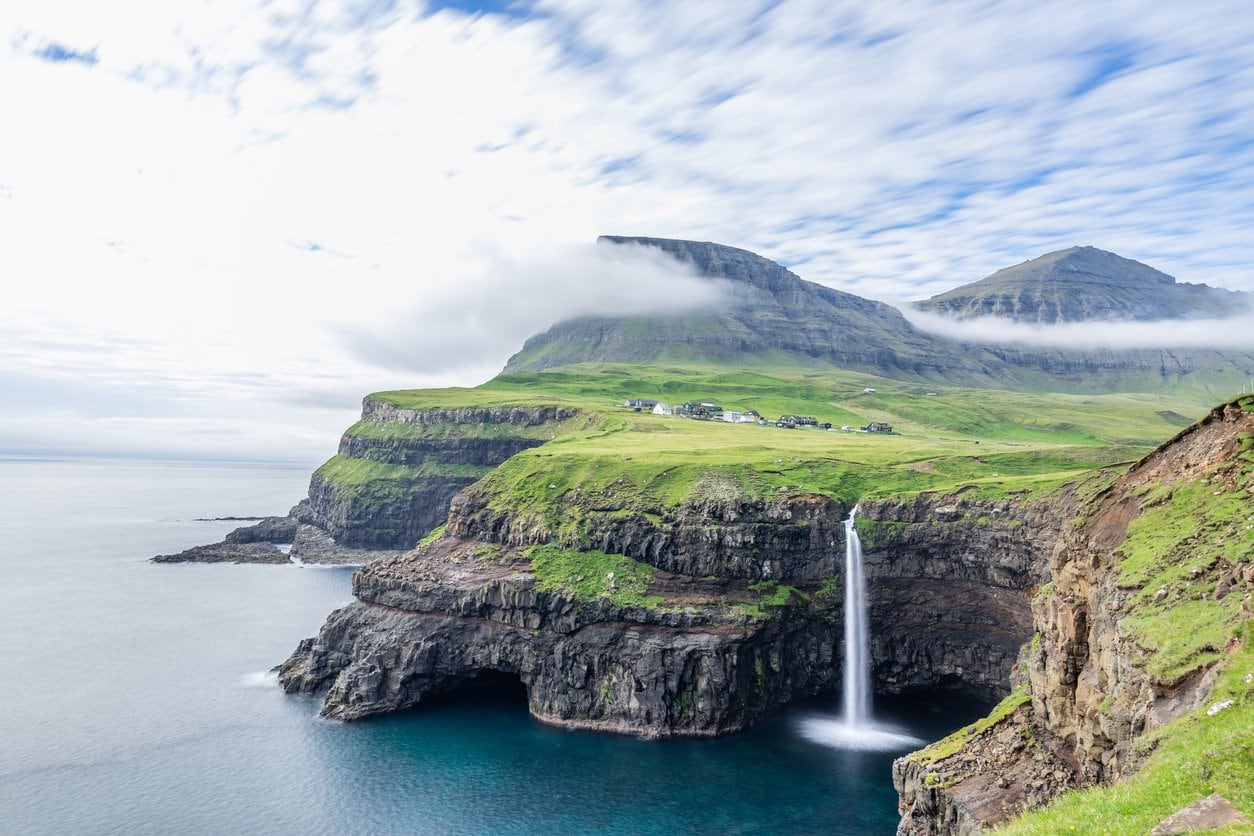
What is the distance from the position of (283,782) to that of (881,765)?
2353 inches

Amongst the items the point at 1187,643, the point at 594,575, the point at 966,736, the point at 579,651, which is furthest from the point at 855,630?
the point at 1187,643

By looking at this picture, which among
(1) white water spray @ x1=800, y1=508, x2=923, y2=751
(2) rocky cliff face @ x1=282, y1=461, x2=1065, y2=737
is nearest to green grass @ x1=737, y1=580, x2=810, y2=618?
(2) rocky cliff face @ x1=282, y1=461, x2=1065, y2=737

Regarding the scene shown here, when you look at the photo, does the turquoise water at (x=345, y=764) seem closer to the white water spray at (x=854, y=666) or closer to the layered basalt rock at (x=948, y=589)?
the white water spray at (x=854, y=666)

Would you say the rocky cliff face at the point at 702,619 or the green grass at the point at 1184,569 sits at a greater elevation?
the green grass at the point at 1184,569

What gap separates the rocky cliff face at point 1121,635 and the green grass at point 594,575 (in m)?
45.5

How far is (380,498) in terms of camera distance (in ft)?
654

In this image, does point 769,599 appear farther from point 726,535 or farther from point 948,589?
point 948,589

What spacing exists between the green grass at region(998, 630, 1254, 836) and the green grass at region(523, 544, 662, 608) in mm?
66471

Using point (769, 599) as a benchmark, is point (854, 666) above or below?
below

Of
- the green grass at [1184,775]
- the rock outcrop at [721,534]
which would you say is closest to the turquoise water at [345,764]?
the rock outcrop at [721,534]

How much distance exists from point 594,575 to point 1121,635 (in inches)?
2658

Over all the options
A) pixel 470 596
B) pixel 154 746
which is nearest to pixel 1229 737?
pixel 470 596

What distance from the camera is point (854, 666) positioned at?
8988 centimetres

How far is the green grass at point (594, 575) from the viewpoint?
291 feet
